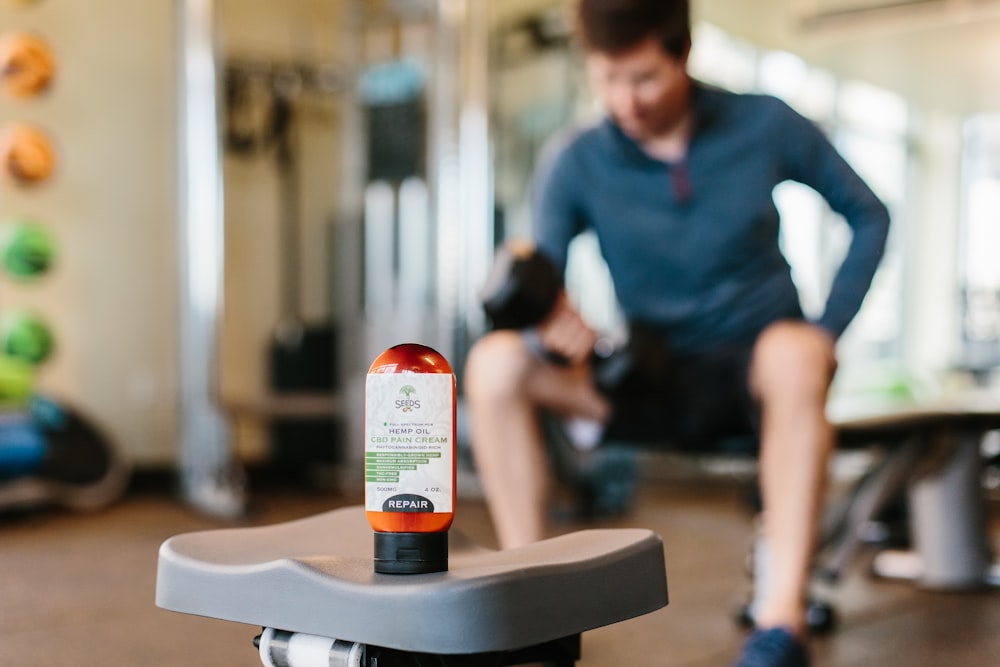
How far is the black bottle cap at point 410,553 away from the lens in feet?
2.81

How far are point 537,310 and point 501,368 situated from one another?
0.43 ft

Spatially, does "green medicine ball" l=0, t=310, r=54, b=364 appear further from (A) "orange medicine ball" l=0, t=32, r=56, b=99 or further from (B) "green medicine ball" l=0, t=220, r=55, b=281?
(A) "orange medicine ball" l=0, t=32, r=56, b=99

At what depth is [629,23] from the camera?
1.49 metres

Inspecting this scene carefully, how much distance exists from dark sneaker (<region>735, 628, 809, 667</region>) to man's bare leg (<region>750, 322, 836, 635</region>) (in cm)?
4

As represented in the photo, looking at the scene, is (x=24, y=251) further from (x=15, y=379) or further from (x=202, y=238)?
(x=202, y=238)

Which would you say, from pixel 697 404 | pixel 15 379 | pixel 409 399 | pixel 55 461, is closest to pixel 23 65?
pixel 15 379

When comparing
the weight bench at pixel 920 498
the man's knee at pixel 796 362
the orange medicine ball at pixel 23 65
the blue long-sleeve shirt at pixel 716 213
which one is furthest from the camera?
Result: the orange medicine ball at pixel 23 65

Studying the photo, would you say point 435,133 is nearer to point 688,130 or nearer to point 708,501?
point 708,501

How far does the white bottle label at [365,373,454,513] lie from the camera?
0.86m

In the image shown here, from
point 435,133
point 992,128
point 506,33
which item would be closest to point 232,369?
point 435,133

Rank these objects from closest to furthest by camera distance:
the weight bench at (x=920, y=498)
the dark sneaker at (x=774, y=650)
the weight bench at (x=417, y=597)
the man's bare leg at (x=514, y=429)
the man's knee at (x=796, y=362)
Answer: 1. the weight bench at (x=417, y=597)
2. the dark sneaker at (x=774, y=650)
3. the man's knee at (x=796, y=362)
4. the man's bare leg at (x=514, y=429)
5. the weight bench at (x=920, y=498)

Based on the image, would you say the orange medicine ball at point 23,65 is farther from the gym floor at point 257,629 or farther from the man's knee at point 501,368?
the man's knee at point 501,368

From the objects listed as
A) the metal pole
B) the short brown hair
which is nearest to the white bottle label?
the short brown hair

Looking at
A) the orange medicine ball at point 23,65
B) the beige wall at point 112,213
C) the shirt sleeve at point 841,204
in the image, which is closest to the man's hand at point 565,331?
the shirt sleeve at point 841,204
